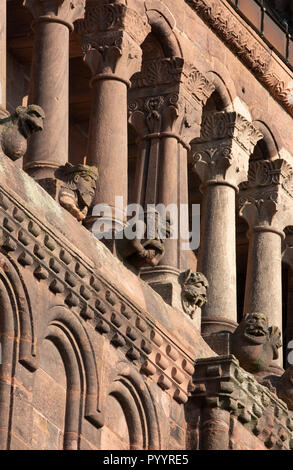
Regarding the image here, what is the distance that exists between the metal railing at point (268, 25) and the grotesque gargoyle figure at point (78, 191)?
1183 centimetres

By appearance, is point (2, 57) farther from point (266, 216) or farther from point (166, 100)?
point (266, 216)

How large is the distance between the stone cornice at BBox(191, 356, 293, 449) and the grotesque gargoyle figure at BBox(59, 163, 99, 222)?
3729 mm

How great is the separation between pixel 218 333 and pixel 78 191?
7018mm

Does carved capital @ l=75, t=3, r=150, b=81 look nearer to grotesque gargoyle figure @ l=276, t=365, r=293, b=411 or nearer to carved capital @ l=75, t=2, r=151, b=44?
carved capital @ l=75, t=2, r=151, b=44

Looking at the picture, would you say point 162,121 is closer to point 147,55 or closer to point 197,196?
point 147,55

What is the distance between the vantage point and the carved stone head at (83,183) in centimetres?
3916

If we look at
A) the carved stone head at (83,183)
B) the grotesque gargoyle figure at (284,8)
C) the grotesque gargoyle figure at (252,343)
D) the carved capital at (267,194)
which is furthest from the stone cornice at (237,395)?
the grotesque gargoyle figure at (284,8)

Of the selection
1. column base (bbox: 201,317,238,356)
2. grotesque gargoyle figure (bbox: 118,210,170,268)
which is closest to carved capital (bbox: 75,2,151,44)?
grotesque gargoyle figure (bbox: 118,210,170,268)

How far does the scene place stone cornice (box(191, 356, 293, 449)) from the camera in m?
40.7

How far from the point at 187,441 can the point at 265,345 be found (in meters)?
3.95

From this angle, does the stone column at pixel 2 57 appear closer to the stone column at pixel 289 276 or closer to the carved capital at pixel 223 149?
the carved capital at pixel 223 149

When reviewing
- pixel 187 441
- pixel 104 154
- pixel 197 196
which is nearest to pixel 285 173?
pixel 197 196

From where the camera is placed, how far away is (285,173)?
52156 mm

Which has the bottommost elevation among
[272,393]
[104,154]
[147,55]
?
[272,393]
